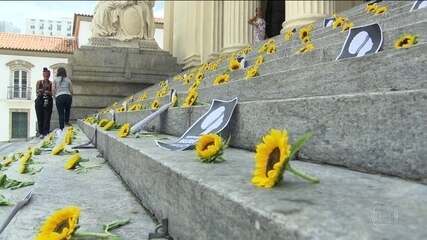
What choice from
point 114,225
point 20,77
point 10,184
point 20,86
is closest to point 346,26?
point 10,184

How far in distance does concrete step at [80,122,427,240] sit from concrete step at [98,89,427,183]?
0.06m

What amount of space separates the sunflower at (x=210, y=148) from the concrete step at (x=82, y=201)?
35 centimetres

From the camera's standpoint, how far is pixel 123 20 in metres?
15.0

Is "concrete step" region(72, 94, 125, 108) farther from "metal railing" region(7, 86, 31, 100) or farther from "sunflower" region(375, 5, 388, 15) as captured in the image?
"metal railing" region(7, 86, 31, 100)

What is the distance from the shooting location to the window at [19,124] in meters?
38.7

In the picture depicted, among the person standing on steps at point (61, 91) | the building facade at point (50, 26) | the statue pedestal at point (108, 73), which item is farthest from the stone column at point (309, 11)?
the building facade at point (50, 26)

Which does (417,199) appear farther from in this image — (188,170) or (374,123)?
(188,170)

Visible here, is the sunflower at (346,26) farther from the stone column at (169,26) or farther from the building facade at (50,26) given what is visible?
the building facade at (50,26)

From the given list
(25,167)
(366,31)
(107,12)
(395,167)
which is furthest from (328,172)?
(107,12)

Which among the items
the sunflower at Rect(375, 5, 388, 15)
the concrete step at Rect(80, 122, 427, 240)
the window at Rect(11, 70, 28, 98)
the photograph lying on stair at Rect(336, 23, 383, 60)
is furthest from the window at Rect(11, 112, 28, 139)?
the concrete step at Rect(80, 122, 427, 240)

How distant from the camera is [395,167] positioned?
→ 1495 mm

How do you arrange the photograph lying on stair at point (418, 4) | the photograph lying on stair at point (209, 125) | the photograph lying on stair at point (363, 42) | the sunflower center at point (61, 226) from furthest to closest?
the photograph lying on stair at point (418, 4)
the photograph lying on stair at point (363, 42)
the photograph lying on stair at point (209, 125)
the sunflower center at point (61, 226)

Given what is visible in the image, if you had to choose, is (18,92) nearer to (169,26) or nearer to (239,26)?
(169,26)

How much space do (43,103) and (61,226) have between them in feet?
28.7
